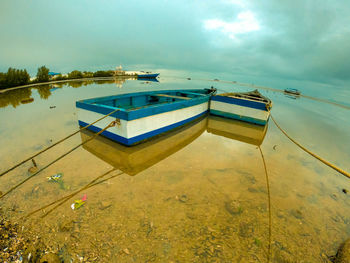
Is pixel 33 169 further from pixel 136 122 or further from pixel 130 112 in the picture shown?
pixel 136 122

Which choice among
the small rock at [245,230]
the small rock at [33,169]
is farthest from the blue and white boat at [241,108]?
the small rock at [33,169]

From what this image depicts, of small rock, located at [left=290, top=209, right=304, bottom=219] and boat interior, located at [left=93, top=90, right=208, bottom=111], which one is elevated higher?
boat interior, located at [left=93, top=90, right=208, bottom=111]

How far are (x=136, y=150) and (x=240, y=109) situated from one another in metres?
11.7

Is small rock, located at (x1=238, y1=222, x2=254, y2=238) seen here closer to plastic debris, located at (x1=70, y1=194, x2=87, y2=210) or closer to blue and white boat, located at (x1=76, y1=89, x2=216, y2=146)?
plastic debris, located at (x1=70, y1=194, x2=87, y2=210)

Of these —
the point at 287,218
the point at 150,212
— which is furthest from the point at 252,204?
the point at 150,212

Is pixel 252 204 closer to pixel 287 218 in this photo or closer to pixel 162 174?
pixel 287 218

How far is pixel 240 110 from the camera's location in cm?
1484

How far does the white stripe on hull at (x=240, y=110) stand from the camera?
13.9 m

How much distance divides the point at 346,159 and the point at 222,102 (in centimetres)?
1025

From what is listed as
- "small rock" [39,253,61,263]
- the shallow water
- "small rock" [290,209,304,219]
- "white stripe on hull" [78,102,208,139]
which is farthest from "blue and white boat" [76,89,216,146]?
"small rock" [290,209,304,219]

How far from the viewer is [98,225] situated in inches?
158

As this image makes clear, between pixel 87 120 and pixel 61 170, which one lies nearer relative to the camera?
pixel 61 170

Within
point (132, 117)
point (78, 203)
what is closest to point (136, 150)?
point (132, 117)

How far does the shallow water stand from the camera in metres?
3.66
